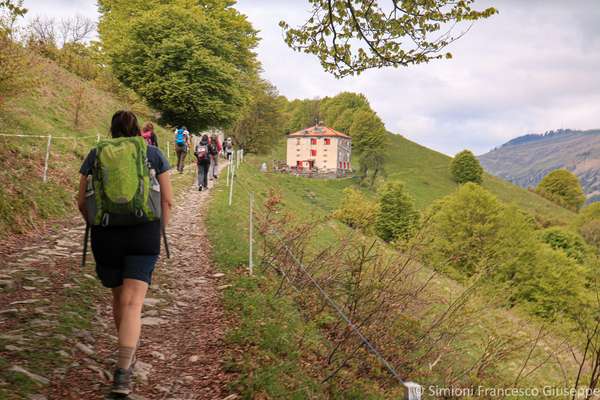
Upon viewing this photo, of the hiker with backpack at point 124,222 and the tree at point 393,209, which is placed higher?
the hiker with backpack at point 124,222

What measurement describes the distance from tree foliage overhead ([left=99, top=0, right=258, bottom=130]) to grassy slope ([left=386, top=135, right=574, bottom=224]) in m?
52.2

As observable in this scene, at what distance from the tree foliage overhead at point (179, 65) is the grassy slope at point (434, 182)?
2055 inches

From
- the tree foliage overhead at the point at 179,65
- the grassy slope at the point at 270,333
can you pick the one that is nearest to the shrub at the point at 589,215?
the tree foliage overhead at the point at 179,65

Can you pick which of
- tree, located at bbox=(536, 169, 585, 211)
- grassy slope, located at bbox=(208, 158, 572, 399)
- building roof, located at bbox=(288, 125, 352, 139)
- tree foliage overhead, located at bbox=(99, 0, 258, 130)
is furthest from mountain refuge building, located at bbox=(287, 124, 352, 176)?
grassy slope, located at bbox=(208, 158, 572, 399)

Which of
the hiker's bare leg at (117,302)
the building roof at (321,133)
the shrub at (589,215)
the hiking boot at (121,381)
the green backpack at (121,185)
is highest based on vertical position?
the building roof at (321,133)

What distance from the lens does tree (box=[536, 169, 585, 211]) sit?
357ft

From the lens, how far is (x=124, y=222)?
3416 millimetres

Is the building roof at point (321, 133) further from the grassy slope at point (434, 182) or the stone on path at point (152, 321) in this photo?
the stone on path at point (152, 321)

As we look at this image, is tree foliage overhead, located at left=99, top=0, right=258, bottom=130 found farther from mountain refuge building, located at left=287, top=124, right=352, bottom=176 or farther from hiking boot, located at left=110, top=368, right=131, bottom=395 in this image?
mountain refuge building, located at left=287, top=124, right=352, bottom=176

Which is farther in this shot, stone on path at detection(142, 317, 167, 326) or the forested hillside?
stone on path at detection(142, 317, 167, 326)

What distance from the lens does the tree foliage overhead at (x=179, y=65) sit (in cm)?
3166

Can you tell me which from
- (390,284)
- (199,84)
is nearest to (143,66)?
(199,84)

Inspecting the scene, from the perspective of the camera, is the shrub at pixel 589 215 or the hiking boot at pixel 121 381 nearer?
the hiking boot at pixel 121 381

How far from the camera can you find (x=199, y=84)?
31.9 meters
